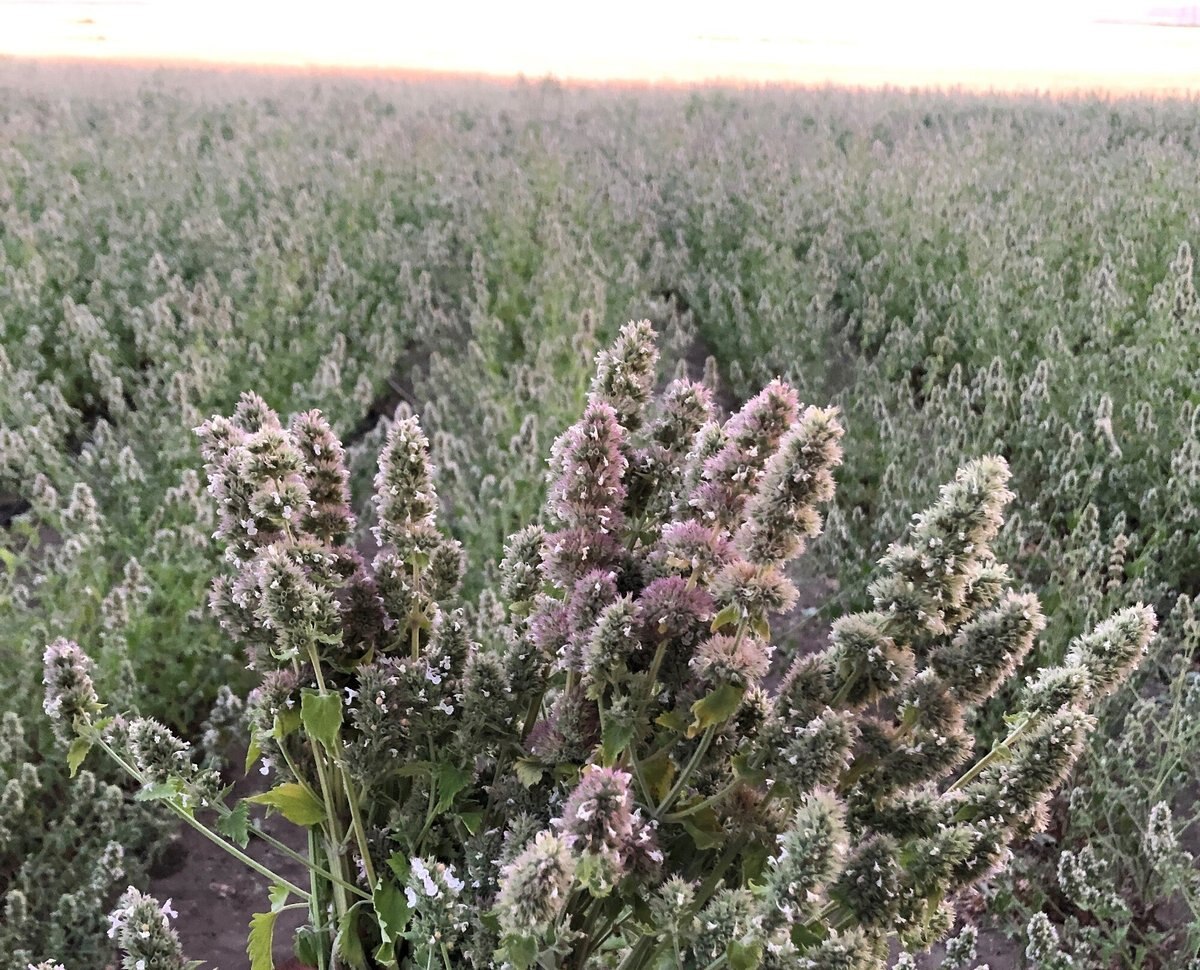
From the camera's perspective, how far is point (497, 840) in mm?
695

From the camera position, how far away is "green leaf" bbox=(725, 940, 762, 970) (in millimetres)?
520

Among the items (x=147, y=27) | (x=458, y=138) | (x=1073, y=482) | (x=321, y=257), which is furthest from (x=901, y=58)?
(x=147, y=27)

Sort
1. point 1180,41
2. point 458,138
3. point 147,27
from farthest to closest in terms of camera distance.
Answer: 1. point 458,138
2. point 147,27
3. point 1180,41

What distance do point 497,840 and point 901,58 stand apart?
2.37 m

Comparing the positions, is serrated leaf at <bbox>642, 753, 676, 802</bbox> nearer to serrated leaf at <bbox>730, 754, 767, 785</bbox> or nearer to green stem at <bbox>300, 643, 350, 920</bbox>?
serrated leaf at <bbox>730, 754, 767, 785</bbox>

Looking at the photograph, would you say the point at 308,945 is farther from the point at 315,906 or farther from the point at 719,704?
the point at 719,704

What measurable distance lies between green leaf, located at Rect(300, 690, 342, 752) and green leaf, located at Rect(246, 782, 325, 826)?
0.09m

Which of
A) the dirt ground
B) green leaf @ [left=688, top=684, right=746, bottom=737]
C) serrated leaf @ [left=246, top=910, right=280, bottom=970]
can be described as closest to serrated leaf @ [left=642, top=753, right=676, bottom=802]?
green leaf @ [left=688, top=684, right=746, bottom=737]

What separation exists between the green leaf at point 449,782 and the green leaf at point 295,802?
92 millimetres

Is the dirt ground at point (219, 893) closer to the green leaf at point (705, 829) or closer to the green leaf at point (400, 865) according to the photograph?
the green leaf at point (400, 865)

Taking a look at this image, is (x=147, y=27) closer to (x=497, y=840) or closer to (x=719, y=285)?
(x=719, y=285)

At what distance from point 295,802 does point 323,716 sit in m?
0.12

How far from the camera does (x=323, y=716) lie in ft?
2.08

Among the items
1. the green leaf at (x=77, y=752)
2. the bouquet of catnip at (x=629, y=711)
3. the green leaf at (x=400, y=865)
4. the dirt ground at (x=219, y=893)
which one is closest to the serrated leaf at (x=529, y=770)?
the bouquet of catnip at (x=629, y=711)
